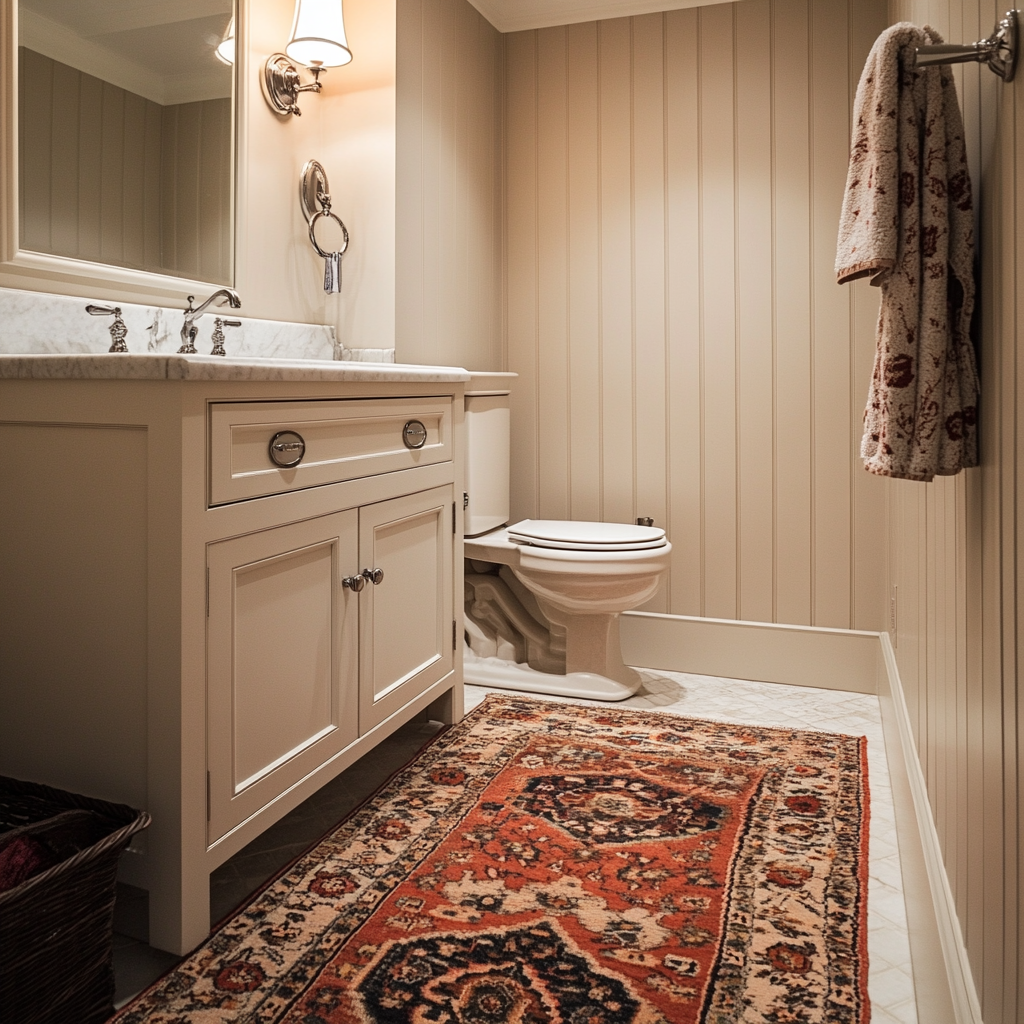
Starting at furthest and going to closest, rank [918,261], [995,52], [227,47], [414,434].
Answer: [227,47] → [414,434] → [918,261] → [995,52]

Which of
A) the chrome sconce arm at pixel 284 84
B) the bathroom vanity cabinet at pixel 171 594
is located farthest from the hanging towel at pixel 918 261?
the chrome sconce arm at pixel 284 84

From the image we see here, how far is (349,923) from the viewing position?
1.44 metres

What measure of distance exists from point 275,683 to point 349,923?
1.30ft

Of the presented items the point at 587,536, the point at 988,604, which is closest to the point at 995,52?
the point at 988,604

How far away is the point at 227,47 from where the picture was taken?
2188 millimetres

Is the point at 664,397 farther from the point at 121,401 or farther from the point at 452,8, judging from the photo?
the point at 121,401

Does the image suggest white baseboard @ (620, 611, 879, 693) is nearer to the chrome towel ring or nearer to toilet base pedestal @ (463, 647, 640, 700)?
toilet base pedestal @ (463, 647, 640, 700)

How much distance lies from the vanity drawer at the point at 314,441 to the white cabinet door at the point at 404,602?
10 centimetres

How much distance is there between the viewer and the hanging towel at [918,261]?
1025mm

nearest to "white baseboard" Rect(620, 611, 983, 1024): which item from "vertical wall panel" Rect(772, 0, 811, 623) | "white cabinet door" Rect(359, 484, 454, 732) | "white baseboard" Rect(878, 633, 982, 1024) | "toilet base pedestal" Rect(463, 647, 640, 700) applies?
"white baseboard" Rect(878, 633, 982, 1024)

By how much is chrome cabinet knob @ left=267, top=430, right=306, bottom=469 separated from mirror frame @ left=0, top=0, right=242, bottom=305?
0.60 metres

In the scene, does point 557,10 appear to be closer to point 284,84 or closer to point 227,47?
point 284,84

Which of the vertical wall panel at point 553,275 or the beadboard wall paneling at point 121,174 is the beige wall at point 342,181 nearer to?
the beadboard wall paneling at point 121,174

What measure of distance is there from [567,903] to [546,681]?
120cm
